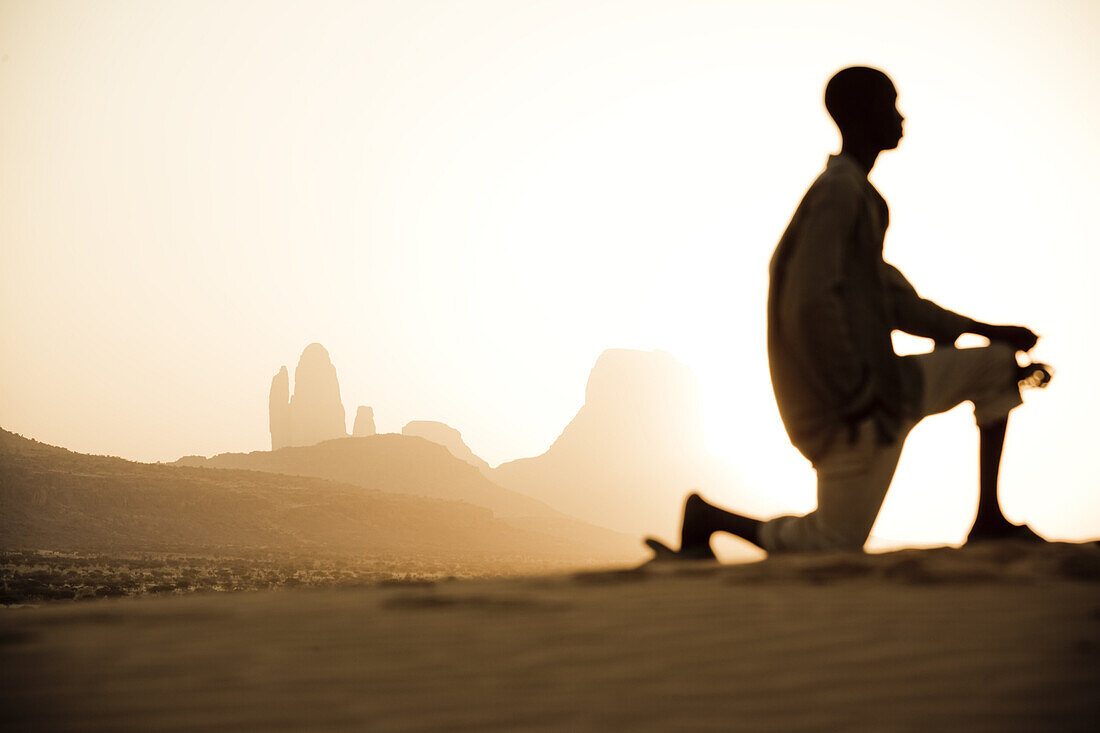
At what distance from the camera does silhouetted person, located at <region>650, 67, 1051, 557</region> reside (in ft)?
15.3

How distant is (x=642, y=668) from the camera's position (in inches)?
102

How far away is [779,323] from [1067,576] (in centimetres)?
192

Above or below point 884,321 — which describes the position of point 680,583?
below

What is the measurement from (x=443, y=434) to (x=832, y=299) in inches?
6663

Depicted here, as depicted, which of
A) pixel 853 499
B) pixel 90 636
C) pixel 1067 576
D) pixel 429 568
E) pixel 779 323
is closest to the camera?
pixel 90 636

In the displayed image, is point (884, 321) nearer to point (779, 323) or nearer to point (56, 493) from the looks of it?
point (779, 323)

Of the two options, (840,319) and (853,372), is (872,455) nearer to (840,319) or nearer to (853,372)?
(853,372)

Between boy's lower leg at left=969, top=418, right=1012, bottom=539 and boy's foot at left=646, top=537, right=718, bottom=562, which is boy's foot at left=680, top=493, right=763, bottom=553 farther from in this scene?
boy's lower leg at left=969, top=418, right=1012, bottom=539

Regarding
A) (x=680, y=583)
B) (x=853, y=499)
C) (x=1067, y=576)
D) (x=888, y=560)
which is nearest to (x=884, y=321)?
(x=853, y=499)

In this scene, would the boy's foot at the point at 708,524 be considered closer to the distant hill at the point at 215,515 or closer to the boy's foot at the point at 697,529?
the boy's foot at the point at 697,529

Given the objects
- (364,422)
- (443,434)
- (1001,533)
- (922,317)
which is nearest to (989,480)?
(1001,533)

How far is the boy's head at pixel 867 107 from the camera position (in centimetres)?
523

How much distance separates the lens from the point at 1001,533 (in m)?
4.80

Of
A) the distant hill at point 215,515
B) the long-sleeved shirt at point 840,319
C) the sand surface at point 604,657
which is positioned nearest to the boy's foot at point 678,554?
the long-sleeved shirt at point 840,319
